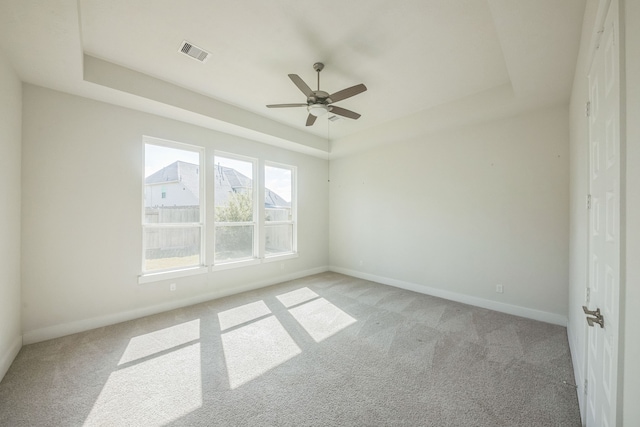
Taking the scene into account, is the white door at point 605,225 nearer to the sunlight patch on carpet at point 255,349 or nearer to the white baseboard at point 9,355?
the sunlight patch on carpet at point 255,349

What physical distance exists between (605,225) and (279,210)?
4693 mm

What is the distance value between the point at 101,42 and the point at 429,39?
323 centimetres

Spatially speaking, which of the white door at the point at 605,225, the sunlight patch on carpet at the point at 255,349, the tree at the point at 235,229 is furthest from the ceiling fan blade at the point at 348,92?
the sunlight patch on carpet at the point at 255,349

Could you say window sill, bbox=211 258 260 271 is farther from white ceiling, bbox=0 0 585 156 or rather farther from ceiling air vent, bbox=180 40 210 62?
ceiling air vent, bbox=180 40 210 62

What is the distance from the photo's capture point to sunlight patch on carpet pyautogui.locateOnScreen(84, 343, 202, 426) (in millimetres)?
1781

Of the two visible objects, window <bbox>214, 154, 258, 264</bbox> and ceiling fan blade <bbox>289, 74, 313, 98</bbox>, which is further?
window <bbox>214, 154, 258, 264</bbox>

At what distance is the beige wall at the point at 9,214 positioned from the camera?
227 cm

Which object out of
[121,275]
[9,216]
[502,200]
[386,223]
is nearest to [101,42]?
[9,216]

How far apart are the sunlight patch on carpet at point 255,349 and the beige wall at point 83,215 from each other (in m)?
1.47

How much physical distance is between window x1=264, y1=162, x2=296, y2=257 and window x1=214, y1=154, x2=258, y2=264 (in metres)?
0.31

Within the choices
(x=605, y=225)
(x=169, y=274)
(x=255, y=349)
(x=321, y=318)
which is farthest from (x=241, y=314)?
(x=605, y=225)

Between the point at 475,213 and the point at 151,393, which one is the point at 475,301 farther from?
the point at 151,393

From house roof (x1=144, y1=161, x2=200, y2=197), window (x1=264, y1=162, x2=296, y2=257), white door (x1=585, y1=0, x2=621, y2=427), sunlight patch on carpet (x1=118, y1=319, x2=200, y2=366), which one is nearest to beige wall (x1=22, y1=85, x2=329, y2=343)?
house roof (x1=144, y1=161, x2=200, y2=197)

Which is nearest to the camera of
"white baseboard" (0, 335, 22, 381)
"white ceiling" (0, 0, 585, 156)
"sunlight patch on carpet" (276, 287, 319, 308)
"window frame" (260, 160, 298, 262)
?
"white ceiling" (0, 0, 585, 156)
